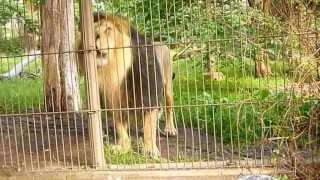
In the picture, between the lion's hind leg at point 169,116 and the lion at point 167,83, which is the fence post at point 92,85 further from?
the lion's hind leg at point 169,116

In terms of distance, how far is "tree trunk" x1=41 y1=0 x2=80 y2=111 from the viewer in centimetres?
862

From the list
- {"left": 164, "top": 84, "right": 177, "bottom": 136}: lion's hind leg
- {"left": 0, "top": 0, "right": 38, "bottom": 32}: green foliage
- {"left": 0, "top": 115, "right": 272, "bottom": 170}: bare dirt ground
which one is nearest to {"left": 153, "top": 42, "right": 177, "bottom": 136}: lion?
{"left": 164, "top": 84, "right": 177, "bottom": 136}: lion's hind leg

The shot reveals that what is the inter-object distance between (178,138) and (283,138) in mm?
1931

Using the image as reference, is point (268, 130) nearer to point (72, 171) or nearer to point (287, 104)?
point (287, 104)

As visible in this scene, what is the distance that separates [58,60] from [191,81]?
8.20ft

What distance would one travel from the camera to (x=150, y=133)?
255 inches

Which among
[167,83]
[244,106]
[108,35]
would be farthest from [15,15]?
[244,106]

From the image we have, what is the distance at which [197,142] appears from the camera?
6730mm

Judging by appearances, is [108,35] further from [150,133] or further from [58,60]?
[58,60]

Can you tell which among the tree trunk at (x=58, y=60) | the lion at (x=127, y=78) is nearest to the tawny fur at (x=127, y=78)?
the lion at (x=127, y=78)

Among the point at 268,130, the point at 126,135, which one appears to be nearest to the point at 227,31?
the point at 268,130

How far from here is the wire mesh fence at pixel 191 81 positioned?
541 centimetres

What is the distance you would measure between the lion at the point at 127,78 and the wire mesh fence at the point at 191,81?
0.01 metres

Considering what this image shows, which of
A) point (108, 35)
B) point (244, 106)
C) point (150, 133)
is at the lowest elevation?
point (150, 133)
